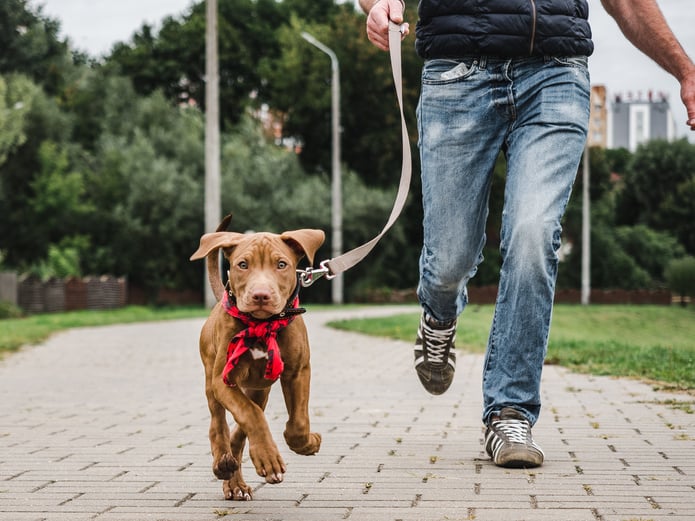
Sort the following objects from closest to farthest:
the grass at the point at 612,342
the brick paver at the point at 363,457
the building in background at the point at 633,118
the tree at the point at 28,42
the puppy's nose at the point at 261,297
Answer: the puppy's nose at the point at 261,297 → the brick paver at the point at 363,457 → the grass at the point at 612,342 → the tree at the point at 28,42 → the building in background at the point at 633,118

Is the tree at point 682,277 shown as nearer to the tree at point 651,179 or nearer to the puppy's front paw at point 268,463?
the tree at point 651,179

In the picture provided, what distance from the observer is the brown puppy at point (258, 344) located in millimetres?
3533

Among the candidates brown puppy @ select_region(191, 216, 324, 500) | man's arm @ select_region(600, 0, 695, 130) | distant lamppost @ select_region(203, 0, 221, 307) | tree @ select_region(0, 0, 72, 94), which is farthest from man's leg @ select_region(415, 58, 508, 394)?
tree @ select_region(0, 0, 72, 94)

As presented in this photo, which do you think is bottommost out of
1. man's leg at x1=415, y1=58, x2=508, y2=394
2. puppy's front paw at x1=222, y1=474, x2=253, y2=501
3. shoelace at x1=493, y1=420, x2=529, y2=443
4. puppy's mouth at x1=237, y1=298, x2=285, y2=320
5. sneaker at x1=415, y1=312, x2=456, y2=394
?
puppy's front paw at x1=222, y1=474, x2=253, y2=501

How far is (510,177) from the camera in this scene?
15.4 ft

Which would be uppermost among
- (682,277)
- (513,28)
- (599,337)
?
(513,28)

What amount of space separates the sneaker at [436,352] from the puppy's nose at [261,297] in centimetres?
186

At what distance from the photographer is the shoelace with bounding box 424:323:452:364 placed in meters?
5.25

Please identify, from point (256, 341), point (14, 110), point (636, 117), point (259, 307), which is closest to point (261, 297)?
point (259, 307)

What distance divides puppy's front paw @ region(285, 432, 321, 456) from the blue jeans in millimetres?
1230

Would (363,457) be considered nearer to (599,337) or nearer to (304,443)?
(304,443)

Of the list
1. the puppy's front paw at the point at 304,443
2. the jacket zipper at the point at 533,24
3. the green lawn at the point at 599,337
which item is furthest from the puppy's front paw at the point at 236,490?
the green lawn at the point at 599,337

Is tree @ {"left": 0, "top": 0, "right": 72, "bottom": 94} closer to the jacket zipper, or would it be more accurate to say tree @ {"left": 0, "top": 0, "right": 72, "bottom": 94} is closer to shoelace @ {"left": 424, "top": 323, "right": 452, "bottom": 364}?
shoelace @ {"left": 424, "top": 323, "right": 452, "bottom": 364}

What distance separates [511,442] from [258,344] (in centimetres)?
147
